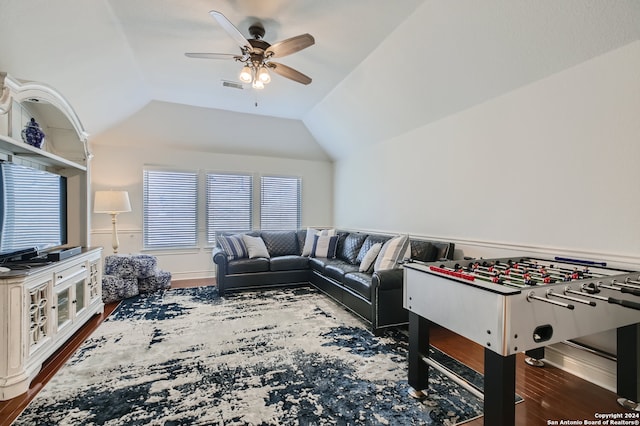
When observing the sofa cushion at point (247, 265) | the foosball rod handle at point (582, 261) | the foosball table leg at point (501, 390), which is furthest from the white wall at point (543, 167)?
the sofa cushion at point (247, 265)

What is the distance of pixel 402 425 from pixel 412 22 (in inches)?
133

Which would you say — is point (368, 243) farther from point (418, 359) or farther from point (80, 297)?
point (80, 297)

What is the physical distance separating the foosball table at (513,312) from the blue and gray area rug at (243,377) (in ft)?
0.97

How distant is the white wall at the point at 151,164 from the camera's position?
16.5ft

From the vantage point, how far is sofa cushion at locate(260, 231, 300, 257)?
528 centimetres

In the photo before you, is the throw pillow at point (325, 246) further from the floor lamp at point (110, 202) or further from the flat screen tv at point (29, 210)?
the flat screen tv at point (29, 210)

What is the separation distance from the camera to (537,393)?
81.0 inches

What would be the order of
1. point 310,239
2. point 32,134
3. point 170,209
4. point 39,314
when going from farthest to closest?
point 170,209, point 310,239, point 32,134, point 39,314

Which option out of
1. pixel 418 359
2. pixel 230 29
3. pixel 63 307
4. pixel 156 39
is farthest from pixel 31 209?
pixel 418 359

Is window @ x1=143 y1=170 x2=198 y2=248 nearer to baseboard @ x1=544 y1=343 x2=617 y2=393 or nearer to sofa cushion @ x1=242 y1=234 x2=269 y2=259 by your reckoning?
sofa cushion @ x1=242 y1=234 x2=269 y2=259

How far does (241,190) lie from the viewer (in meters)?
6.06

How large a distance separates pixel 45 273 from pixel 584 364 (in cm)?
445

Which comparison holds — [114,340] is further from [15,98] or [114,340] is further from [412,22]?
[412,22]

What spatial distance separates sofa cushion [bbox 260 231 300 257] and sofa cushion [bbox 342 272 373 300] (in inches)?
74.0
